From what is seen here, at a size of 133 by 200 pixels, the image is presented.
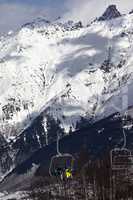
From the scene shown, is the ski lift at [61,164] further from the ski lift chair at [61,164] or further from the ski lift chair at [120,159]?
the ski lift chair at [120,159]

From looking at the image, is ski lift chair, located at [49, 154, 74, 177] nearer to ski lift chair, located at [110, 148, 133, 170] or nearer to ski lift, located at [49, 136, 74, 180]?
ski lift, located at [49, 136, 74, 180]

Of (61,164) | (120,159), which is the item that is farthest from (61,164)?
(120,159)

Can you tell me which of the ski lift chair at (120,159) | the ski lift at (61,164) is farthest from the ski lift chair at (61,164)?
the ski lift chair at (120,159)

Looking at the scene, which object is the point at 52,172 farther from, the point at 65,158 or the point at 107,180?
the point at 107,180

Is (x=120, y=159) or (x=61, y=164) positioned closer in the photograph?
(x=61, y=164)

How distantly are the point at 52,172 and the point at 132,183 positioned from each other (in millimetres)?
98137

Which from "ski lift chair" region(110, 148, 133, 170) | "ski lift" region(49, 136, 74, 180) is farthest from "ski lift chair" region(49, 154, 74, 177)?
"ski lift chair" region(110, 148, 133, 170)

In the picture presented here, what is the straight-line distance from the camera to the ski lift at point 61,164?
9025cm

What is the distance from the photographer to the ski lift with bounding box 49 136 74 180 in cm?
9025

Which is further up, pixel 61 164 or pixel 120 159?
pixel 120 159

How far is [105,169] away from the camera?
19425cm

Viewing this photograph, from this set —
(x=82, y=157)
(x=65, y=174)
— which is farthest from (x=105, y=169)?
(x=65, y=174)

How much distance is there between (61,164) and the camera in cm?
9531

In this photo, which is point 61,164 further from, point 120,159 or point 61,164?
point 120,159
